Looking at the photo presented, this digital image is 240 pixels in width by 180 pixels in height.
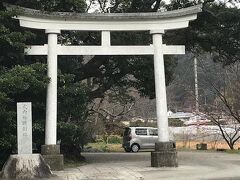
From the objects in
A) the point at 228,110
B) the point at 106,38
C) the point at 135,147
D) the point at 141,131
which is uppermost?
the point at 106,38

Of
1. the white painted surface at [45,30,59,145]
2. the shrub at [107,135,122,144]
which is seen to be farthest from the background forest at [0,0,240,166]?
the shrub at [107,135,122,144]

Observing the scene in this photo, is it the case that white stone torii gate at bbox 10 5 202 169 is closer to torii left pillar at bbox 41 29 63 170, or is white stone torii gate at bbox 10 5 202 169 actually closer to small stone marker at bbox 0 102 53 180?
torii left pillar at bbox 41 29 63 170

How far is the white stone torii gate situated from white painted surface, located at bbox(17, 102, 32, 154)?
2.05 m

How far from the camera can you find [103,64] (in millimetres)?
20500

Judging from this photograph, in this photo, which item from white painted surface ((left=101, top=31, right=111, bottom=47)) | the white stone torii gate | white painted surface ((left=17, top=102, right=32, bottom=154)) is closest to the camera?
white painted surface ((left=17, top=102, right=32, bottom=154))

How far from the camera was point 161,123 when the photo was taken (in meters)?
15.7

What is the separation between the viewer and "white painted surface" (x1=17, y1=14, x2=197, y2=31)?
15.6m

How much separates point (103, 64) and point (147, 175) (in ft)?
28.0

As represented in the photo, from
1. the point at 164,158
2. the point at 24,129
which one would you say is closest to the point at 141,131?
the point at 164,158

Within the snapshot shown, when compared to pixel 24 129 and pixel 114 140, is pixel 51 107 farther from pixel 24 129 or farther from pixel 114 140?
pixel 114 140

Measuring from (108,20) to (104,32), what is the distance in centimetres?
49

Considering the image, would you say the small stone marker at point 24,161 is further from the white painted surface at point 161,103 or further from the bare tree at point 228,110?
the bare tree at point 228,110

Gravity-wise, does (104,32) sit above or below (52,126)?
above

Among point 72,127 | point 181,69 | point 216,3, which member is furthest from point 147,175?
point 181,69
